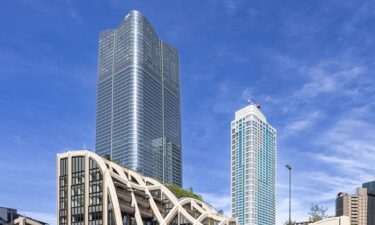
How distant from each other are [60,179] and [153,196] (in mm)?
22156

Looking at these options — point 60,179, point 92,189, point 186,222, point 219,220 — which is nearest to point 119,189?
point 92,189

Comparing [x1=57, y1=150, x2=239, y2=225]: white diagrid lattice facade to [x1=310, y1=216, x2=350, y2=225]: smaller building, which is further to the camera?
[x1=57, y1=150, x2=239, y2=225]: white diagrid lattice facade

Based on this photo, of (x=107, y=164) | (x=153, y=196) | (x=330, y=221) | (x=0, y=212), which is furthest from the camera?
(x=0, y=212)

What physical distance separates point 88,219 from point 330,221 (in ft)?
190

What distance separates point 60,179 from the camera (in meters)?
104

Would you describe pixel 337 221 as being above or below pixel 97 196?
below

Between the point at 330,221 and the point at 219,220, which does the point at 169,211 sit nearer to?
the point at 219,220

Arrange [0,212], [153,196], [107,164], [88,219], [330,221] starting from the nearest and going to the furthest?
[330,221]
[88,219]
[107,164]
[153,196]
[0,212]

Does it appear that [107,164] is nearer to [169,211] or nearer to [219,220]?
[169,211]

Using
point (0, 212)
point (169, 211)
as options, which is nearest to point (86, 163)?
point (169, 211)

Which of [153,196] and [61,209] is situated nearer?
[61,209]

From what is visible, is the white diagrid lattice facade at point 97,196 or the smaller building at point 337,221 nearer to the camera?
the smaller building at point 337,221

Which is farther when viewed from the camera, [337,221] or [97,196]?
[97,196]

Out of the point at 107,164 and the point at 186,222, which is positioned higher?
the point at 107,164
